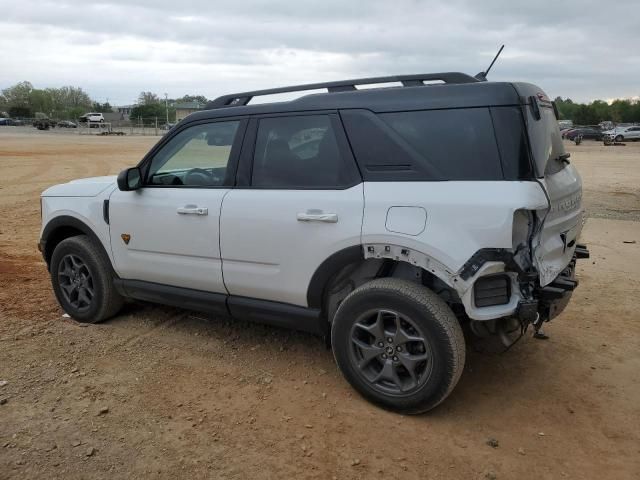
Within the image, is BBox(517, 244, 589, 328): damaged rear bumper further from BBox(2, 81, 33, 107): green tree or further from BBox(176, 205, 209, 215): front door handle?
BBox(2, 81, 33, 107): green tree

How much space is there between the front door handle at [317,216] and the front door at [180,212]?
0.73m

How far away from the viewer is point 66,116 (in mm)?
109125

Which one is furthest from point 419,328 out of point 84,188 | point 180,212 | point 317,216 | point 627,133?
point 627,133

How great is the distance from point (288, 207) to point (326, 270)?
0.49 meters

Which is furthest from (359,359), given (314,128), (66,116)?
(66,116)

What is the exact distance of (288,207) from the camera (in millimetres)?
3727

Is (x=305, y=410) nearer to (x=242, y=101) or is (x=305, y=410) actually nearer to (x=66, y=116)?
(x=242, y=101)

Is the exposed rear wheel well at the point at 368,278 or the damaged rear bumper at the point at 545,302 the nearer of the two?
the damaged rear bumper at the point at 545,302

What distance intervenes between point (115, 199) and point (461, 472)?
3.34 meters

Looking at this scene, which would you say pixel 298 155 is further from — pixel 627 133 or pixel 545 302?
pixel 627 133

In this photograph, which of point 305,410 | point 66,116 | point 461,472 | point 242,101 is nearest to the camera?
point 461,472

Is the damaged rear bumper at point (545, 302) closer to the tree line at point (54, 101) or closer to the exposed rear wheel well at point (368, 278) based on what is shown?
the exposed rear wheel well at point (368, 278)

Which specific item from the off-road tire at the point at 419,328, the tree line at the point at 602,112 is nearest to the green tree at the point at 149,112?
the tree line at the point at 602,112

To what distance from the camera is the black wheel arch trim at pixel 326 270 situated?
3.51 metres
